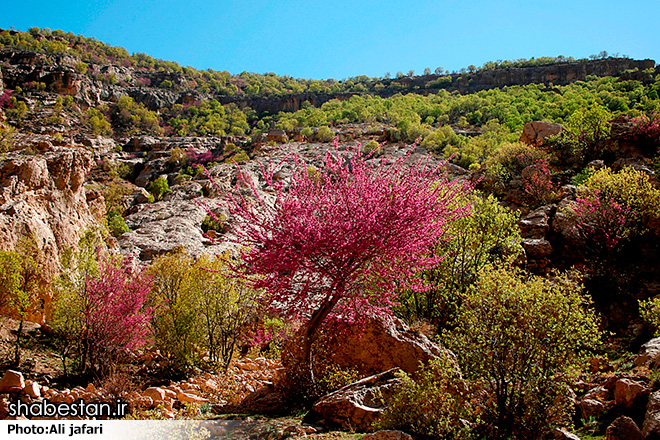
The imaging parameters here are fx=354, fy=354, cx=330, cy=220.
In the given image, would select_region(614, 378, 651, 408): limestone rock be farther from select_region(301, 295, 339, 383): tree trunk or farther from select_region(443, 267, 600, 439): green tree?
select_region(301, 295, 339, 383): tree trunk

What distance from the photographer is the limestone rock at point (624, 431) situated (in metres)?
5.48

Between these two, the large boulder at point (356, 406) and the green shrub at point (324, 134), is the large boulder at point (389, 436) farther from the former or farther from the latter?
the green shrub at point (324, 134)

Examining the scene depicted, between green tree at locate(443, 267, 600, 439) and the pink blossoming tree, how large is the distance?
1666 millimetres

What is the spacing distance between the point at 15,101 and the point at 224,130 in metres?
49.3

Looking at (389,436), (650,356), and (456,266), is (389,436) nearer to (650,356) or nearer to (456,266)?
(650,356)

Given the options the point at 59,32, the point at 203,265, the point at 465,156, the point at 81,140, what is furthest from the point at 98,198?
the point at 59,32

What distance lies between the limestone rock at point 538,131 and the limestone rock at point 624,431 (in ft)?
106

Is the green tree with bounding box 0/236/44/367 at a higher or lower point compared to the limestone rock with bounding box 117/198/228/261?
lower

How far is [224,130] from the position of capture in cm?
11062

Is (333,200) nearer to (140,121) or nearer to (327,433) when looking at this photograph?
(327,433)

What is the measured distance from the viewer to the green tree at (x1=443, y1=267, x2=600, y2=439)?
214 inches

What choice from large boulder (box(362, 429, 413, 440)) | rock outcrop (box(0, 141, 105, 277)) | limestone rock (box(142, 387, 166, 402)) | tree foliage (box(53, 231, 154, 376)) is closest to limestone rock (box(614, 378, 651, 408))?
large boulder (box(362, 429, 413, 440))

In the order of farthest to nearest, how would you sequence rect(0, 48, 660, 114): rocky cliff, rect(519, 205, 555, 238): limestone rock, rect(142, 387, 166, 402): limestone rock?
rect(0, 48, 660, 114): rocky cliff
rect(519, 205, 555, 238): limestone rock
rect(142, 387, 166, 402): limestone rock

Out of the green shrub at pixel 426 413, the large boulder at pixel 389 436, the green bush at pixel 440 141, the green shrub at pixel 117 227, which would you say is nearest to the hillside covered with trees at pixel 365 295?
the green shrub at pixel 426 413
